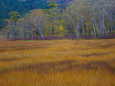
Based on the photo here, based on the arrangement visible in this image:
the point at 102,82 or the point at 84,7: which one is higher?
the point at 84,7

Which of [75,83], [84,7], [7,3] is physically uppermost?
[7,3]

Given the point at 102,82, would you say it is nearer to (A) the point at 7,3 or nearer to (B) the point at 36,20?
(B) the point at 36,20

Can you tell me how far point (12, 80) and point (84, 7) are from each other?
25570 mm

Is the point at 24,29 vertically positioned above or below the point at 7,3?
below

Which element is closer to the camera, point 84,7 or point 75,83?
point 75,83

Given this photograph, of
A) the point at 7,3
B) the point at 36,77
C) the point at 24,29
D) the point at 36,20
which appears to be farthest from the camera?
the point at 7,3

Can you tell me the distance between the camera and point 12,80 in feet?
6.63

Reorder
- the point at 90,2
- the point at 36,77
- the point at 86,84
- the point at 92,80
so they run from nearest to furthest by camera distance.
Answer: the point at 86,84 → the point at 92,80 → the point at 36,77 → the point at 90,2

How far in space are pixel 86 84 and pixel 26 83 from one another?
3.17 feet

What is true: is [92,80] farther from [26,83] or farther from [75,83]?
[26,83]

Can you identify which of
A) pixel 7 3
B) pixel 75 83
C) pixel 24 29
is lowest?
pixel 75 83

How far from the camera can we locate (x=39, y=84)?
1.85 metres

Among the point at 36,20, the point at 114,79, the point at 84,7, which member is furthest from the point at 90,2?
the point at 114,79

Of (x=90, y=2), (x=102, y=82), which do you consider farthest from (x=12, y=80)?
(x=90, y=2)
